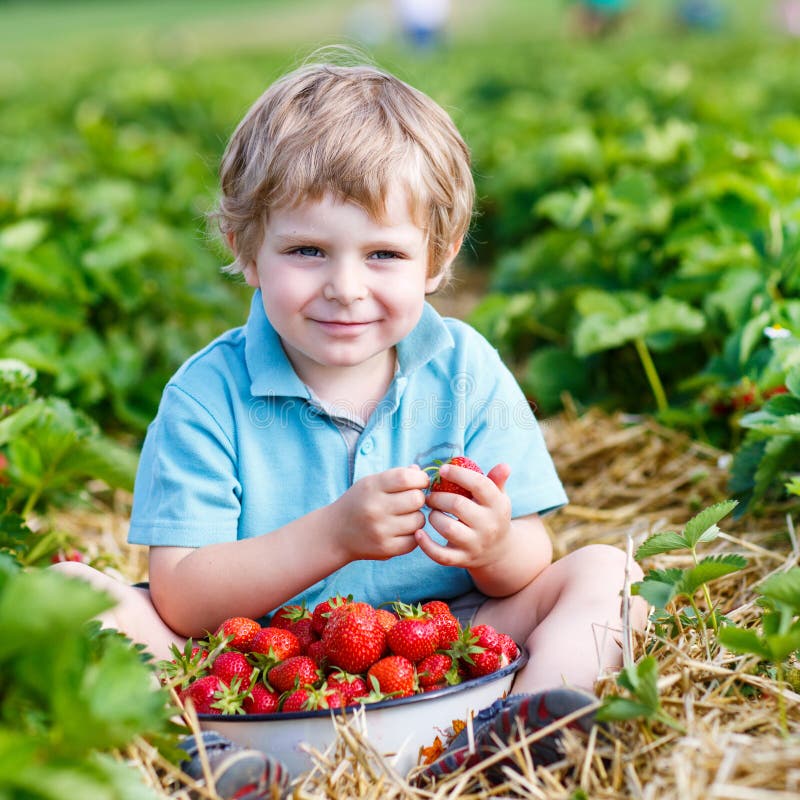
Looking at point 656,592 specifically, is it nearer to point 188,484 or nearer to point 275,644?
point 275,644

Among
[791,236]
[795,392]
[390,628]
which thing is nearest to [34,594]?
[390,628]

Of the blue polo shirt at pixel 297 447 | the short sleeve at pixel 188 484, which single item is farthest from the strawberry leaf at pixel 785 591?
the short sleeve at pixel 188 484

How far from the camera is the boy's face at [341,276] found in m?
2.09

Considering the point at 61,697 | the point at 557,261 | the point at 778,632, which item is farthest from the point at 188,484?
the point at 557,261

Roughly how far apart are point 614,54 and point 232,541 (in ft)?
40.2

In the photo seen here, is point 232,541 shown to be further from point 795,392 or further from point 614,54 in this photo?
point 614,54

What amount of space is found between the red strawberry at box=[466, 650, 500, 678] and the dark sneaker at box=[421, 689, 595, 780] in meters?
0.08

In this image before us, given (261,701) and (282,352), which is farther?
(282,352)

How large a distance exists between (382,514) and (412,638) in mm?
214

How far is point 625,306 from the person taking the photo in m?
3.57

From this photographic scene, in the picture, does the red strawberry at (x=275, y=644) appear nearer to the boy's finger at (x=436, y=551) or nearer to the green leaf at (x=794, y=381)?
the boy's finger at (x=436, y=551)

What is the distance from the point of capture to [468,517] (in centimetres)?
199

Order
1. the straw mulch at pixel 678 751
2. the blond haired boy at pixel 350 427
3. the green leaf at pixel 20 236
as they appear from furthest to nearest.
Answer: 1. the green leaf at pixel 20 236
2. the blond haired boy at pixel 350 427
3. the straw mulch at pixel 678 751

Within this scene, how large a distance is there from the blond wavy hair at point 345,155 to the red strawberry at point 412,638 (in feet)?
2.41
